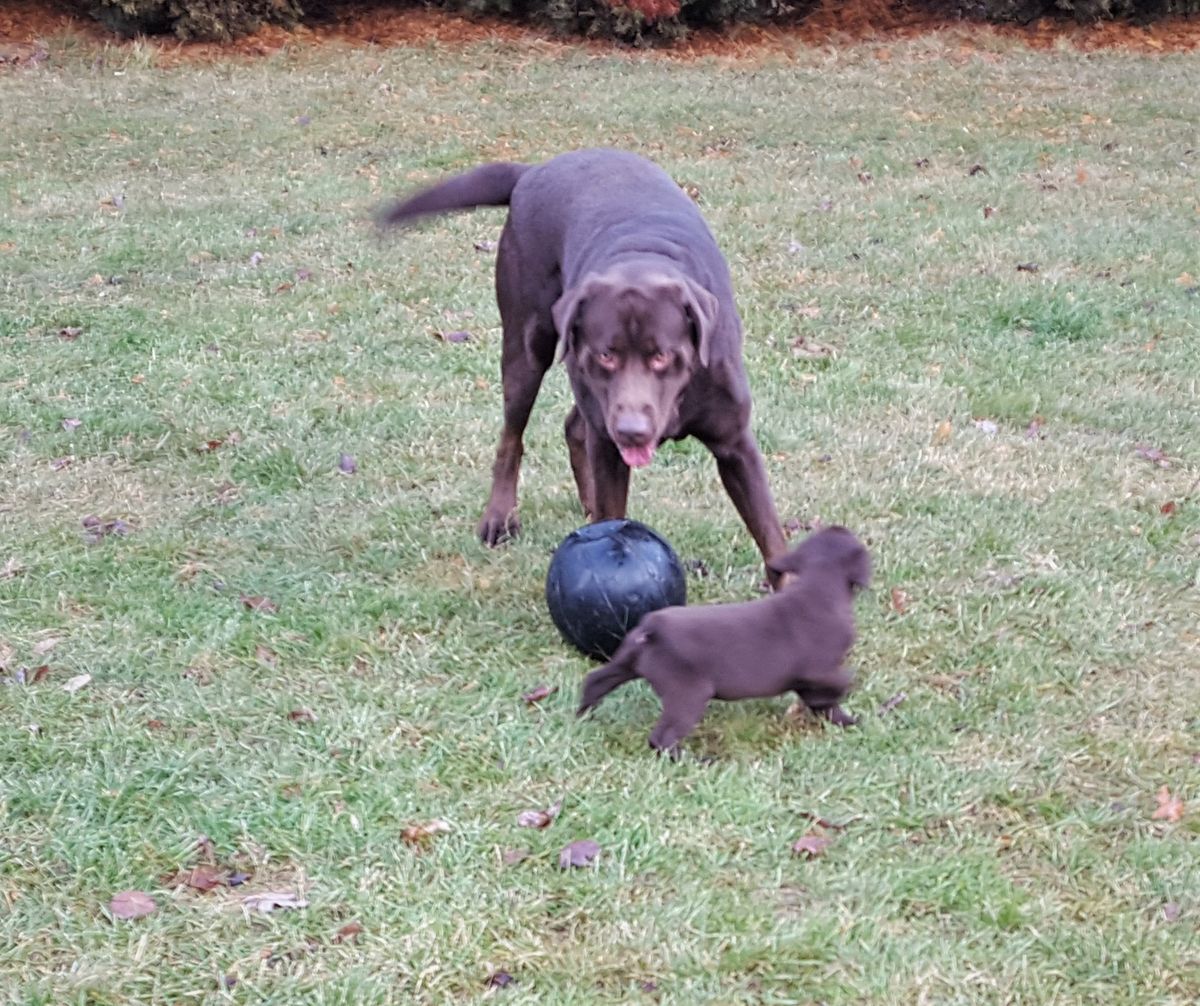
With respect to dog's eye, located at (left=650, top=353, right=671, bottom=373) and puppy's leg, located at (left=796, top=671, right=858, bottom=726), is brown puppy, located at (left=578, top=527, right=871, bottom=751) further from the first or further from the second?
dog's eye, located at (left=650, top=353, right=671, bottom=373)

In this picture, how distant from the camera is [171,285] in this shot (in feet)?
29.0

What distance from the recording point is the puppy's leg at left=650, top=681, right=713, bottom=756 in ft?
12.1

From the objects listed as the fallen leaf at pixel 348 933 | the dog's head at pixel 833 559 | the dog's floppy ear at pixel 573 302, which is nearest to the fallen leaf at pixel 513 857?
the fallen leaf at pixel 348 933

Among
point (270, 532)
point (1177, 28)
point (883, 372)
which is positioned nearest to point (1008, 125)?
point (1177, 28)

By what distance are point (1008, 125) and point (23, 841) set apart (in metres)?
12.0

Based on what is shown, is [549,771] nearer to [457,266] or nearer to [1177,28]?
[457,266]

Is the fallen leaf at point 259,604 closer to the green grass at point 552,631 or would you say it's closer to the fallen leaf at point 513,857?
the green grass at point 552,631

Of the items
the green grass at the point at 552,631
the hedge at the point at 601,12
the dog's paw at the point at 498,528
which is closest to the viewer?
the green grass at the point at 552,631

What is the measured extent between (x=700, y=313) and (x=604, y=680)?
3.76ft

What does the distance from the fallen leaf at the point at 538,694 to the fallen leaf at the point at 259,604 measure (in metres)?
1.08

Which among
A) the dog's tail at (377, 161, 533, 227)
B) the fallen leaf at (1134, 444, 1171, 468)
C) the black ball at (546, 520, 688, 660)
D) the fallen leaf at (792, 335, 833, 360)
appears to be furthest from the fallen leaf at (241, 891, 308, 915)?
the fallen leaf at (792, 335, 833, 360)

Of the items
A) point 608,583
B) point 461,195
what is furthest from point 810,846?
point 461,195

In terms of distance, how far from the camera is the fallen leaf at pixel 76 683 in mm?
4246

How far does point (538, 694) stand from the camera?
4188 mm
